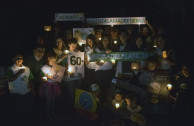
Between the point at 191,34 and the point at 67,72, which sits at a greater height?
the point at 191,34

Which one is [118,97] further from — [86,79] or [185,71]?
[185,71]

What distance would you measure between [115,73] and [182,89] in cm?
181

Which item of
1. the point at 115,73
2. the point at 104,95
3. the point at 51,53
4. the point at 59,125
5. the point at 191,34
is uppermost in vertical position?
the point at 191,34

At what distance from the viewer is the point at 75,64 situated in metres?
5.63

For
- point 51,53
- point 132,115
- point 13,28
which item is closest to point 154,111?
point 132,115

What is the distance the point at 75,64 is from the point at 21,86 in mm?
1457

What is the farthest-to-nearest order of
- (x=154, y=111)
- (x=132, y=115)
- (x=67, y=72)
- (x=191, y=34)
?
(x=191, y=34) → (x=67, y=72) → (x=154, y=111) → (x=132, y=115)

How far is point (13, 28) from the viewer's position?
8.80m

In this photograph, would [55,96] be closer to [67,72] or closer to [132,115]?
[67,72]

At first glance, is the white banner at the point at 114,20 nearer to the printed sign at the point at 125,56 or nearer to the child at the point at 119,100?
the printed sign at the point at 125,56

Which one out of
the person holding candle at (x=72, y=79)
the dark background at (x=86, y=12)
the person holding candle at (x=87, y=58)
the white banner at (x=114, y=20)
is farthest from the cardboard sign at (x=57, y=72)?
the white banner at (x=114, y=20)

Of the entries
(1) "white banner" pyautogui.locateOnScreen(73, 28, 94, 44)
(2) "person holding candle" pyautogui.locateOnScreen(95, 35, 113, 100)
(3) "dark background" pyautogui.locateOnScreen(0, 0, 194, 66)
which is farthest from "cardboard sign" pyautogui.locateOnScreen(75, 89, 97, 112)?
(3) "dark background" pyautogui.locateOnScreen(0, 0, 194, 66)

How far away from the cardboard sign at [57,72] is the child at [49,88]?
0.09 m

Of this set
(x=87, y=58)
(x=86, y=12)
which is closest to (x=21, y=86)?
(x=87, y=58)
